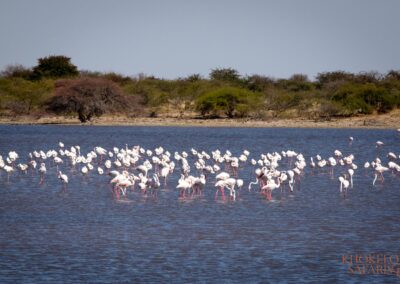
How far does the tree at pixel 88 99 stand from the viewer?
6163 cm

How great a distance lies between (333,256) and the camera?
15.2m

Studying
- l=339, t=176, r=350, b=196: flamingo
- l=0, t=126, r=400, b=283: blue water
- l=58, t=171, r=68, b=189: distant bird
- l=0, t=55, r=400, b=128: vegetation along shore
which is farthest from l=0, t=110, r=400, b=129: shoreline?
l=58, t=171, r=68, b=189: distant bird

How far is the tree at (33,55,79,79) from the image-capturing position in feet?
302

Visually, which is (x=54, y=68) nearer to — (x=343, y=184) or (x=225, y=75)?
(x=225, y=75)

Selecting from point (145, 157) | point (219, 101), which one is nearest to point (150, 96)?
point (219, 101)

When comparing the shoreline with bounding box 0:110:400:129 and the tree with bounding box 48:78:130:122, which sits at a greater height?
the tree with bounding box 48:78:130:122

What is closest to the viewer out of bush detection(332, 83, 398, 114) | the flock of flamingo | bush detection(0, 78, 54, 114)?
the flock of flamingo

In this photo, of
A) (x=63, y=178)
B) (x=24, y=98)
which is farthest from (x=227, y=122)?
(x=63, y=178)

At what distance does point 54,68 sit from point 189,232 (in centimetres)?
7714

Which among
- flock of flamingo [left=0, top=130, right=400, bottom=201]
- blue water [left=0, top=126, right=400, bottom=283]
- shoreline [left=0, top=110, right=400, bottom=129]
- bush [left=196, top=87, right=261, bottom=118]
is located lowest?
blue water [left=0, top=126, right=400, bottom=283]

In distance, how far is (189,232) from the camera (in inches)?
679

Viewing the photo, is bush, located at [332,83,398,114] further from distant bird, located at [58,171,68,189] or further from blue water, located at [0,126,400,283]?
distant bird, located at [58,171,68,189]

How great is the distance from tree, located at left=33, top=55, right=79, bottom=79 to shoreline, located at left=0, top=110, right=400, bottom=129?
2357 centimetres

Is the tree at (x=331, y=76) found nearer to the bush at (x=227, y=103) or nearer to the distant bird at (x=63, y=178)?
the bush at (x=227, y=103)
